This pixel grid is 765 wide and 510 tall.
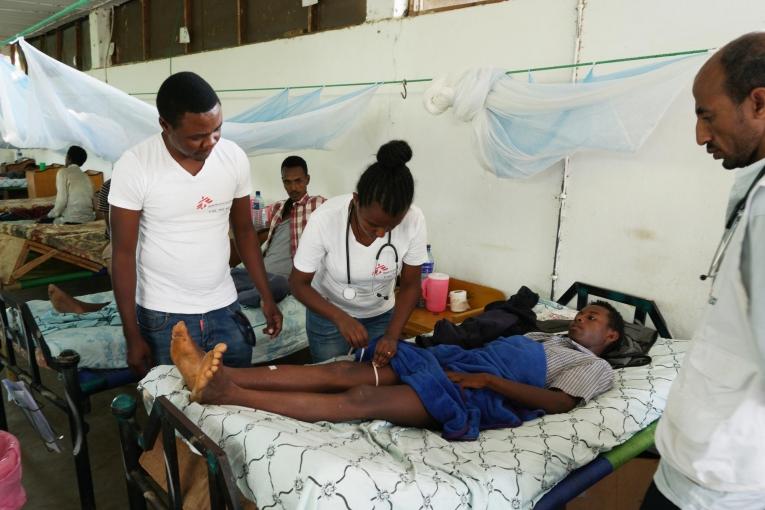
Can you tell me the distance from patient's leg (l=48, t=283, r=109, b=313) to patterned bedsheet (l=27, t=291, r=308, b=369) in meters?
0.05

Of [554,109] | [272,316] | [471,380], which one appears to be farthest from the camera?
[554,109]

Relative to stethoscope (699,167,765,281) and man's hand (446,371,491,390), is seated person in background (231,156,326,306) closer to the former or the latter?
man's hand (446,371,491,390)

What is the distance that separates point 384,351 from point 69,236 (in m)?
3.89

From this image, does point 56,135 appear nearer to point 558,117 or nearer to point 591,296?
point 558,117

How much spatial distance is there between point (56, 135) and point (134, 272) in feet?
7.34

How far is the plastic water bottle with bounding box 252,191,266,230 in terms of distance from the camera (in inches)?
165

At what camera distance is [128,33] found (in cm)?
657

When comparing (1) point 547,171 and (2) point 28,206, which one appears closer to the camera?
(1) point 547,171

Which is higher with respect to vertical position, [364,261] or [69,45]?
[69,45]

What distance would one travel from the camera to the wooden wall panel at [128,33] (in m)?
6.36

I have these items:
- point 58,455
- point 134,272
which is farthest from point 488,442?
point 58,455

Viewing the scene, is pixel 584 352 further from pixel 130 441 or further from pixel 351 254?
pixel 130 441

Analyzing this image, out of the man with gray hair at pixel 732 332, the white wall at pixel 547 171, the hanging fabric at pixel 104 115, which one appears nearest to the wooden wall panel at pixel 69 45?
the hanging fabric at pixel 104 115

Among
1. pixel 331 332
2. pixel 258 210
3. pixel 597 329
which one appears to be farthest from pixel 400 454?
pixel 258 210
